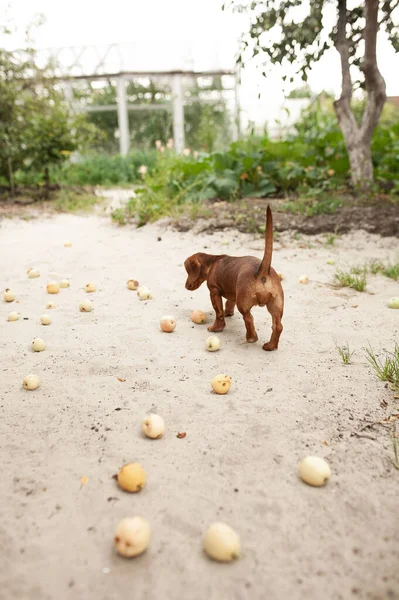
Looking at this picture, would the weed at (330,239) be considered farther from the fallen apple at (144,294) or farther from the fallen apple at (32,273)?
the fallen apple at (32,273)

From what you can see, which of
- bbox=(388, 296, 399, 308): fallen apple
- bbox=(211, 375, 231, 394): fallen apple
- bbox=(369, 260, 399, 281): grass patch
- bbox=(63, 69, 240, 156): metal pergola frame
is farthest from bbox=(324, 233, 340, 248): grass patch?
bbox=(63, 69, 240, 156): metal pergola frame

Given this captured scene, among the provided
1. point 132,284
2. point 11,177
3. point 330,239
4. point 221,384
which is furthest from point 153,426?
point 11,177

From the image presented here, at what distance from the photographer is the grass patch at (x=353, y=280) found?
3756 mm

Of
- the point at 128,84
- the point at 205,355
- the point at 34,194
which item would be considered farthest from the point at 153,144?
the point at 205,355

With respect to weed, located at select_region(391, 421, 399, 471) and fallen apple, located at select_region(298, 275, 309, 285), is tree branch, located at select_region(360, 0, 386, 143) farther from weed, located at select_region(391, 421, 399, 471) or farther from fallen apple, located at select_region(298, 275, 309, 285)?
weed, located at select_region(391, 421, 399, 471)

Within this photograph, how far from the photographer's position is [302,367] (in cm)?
252

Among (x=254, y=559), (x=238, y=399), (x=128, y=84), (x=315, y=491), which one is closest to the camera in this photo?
(x=254, y=559)

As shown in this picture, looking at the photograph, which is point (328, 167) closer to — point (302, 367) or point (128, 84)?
point (302, 367)

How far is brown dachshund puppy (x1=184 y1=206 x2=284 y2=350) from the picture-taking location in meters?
2.49

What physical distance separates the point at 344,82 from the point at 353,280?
3.59m

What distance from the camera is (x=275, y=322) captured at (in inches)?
103

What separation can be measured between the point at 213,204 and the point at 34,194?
14.9ft

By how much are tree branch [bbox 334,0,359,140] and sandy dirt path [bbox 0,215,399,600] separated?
355cm

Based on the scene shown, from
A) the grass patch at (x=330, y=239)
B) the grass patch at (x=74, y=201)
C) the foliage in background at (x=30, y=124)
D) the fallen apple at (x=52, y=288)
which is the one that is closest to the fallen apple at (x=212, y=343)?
the fallen apple at (x=52, y=288)
